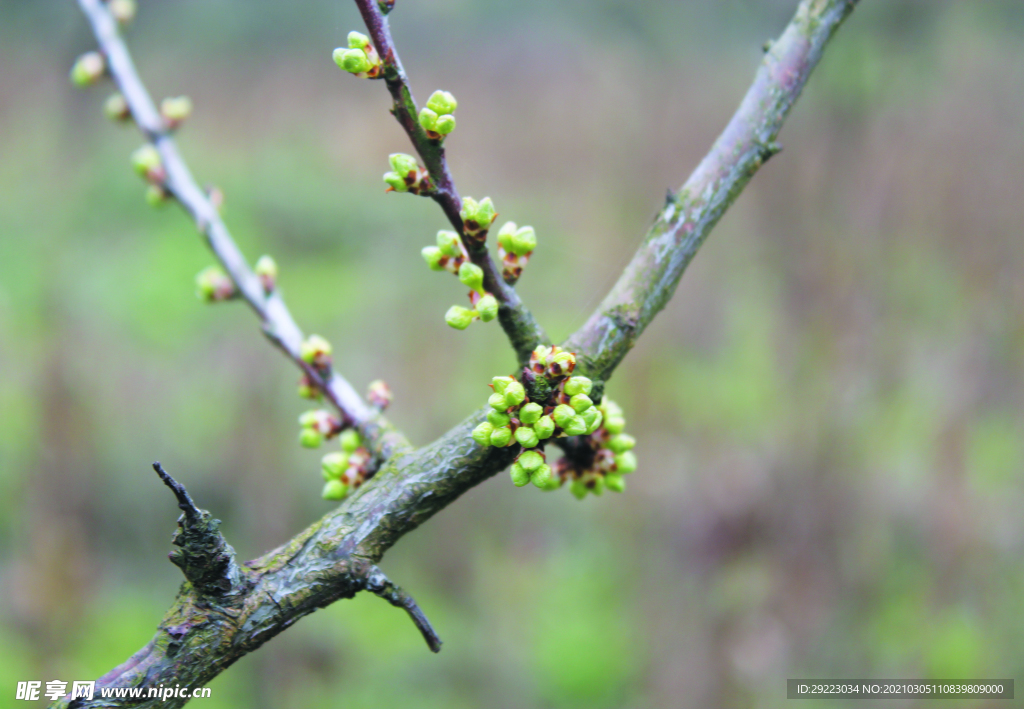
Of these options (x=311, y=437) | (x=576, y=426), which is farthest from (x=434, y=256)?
(x=311, y=437)

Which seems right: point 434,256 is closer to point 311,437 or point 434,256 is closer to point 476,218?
point 476,218

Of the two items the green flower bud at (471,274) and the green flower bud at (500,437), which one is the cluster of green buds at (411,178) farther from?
the green flower bud at (500,437)

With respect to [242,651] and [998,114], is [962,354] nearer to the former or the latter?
[998,114]

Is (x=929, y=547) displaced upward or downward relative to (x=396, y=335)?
downward

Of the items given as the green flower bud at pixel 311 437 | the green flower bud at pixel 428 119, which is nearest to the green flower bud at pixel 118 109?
the green flower bud at pixel 311 437

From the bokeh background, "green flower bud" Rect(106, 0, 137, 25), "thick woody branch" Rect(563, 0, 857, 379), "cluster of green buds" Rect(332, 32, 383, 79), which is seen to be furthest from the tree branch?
the bokeh background

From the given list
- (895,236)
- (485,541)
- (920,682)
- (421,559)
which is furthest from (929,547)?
(421,559)
